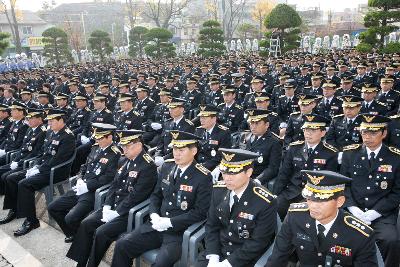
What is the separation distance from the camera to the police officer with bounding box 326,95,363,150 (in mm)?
6332

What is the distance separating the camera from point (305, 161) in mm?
4914

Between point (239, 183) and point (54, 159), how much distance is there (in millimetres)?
4004

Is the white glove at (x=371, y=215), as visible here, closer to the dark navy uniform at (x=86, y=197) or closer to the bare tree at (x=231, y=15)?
the dark navy uniform at (x=86, y=197)

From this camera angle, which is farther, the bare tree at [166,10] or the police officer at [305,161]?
the bare tree at [166,10]

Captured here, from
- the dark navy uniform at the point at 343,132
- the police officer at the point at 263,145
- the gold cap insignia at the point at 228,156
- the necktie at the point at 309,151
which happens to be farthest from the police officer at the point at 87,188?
the dark navy uniform at the point at 343,132

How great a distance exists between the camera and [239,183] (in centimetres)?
354

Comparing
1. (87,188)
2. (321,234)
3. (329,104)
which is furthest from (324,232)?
(329,104)

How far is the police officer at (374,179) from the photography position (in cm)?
411

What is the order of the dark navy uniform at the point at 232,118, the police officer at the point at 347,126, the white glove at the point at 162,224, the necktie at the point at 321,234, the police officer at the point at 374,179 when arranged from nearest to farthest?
the necktie at the point at 321,234 → the white glove at the point at 162,224 → the police officer at the point at 374,179 → the police officer at the point at 347,126 → the dark navy uniform at the point at 232,118

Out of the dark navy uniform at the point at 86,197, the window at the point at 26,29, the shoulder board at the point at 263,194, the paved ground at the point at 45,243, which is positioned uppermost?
the window at the point at 26,29

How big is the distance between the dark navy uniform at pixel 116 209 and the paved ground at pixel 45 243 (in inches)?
14.4

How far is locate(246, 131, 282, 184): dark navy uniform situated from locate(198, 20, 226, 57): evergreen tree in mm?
23711

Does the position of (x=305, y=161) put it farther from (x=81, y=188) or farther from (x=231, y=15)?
(x=231, y=15)

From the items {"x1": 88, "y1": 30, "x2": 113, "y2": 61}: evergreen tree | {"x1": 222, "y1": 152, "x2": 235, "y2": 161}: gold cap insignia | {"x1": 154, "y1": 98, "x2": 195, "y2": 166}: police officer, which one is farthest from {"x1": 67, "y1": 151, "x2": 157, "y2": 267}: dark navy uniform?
{"x1": 88, "y1": 30, "x2": 113, "y2": 61}: evergreen tree
